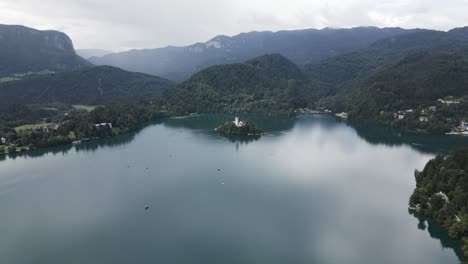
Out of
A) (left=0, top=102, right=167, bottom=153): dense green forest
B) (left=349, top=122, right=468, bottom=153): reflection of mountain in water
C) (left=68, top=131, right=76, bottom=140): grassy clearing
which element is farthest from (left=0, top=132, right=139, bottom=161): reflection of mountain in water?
(left=349, top=122, right=468, bottom=153): reflection of mountain in water

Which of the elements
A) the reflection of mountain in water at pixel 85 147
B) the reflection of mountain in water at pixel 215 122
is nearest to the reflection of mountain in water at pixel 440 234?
the reflection of mountain in water at pixel 215 122

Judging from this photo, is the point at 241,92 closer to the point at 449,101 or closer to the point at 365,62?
the point at 449,101

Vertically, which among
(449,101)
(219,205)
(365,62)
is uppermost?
(365,62)

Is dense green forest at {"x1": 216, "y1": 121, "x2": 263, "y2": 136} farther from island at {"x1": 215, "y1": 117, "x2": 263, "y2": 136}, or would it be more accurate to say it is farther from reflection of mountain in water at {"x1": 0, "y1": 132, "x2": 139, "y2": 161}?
reflection of mountain in water at {"x1": 0, "y1": 132, "x2": 139, "y2": 161}

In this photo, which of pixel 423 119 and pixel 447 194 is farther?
pixel 423 119

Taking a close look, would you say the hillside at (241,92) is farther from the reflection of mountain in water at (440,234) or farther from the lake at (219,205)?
the reflection of mountain in water at (440,234)

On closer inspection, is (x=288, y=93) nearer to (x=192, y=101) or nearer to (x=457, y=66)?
(x=192, y=101)

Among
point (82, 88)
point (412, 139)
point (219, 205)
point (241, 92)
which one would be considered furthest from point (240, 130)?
point (82, 88)
